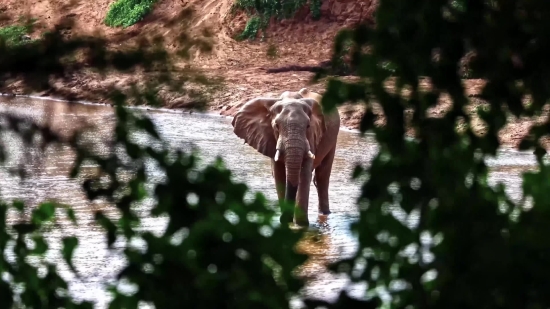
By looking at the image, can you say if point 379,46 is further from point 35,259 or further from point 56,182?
point 56,182

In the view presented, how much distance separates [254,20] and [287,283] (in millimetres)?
22357

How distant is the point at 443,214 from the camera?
1538mm

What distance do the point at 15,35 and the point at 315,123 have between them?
6903 millimetres

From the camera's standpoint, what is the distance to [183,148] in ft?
5.60

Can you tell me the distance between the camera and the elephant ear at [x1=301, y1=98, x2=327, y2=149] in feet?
28.1

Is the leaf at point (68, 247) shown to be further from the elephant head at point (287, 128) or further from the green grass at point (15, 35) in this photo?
the elephant head at point (287, 128)

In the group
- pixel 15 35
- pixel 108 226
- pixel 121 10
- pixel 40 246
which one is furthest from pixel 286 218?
pixel 121 10

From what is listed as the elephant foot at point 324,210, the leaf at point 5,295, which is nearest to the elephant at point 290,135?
the elephant foot at point 324,210

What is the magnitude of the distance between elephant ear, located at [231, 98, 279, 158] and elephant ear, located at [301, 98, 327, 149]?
0.37 meters

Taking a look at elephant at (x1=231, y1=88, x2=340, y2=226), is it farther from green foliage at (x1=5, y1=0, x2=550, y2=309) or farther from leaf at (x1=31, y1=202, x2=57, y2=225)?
green foliage at (x1=5, y1=0, x2=550, y2=309)

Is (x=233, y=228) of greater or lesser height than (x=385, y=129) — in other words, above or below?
below

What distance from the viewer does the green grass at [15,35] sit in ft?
6.02

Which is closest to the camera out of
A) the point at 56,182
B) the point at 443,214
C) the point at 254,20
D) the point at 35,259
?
the point at 443,214

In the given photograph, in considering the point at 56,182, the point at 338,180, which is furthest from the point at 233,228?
the point at 338,180
